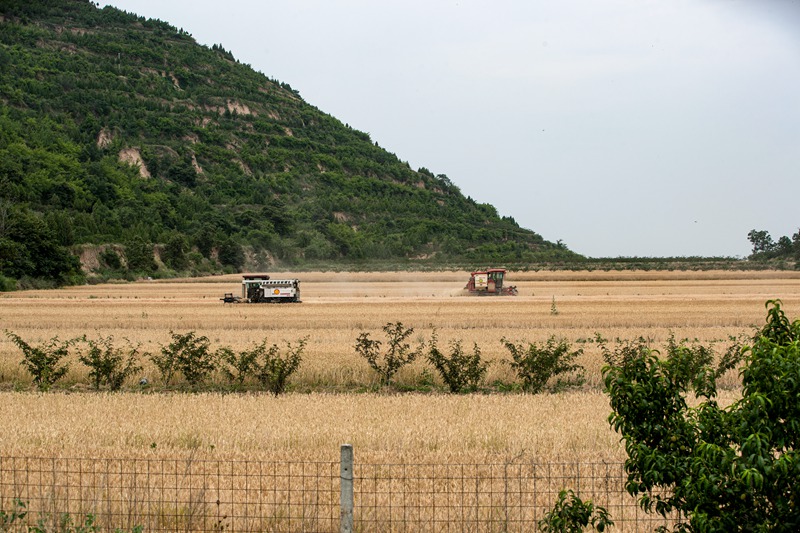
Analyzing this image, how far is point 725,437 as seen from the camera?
6.07 m

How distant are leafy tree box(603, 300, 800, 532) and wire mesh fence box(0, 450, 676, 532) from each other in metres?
3.15

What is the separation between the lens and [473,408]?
640 inches

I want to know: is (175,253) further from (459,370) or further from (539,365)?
(539,365)

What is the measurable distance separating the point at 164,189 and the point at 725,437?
13510 cm

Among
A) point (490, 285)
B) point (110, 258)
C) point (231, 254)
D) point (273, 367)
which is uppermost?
point (231, 254)

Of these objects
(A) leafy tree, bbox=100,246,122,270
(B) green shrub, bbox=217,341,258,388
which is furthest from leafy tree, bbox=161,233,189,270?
(B) green shrub, bbox=217,341,258,388

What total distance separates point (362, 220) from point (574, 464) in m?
155

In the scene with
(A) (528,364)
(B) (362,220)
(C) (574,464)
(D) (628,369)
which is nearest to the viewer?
(D) (628,369)

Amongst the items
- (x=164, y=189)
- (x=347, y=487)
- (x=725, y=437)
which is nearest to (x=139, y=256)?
(x=164, y=189)

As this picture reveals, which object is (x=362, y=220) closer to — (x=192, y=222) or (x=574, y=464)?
(x=192, y=222)

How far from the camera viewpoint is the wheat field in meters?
12.4

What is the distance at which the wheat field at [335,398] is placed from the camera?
12.4 m

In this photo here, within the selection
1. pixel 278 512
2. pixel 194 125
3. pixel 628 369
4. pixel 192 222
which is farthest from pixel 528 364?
pixel 194 125

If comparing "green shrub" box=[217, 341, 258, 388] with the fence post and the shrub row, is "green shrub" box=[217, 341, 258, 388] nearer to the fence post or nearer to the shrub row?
the shrub row
